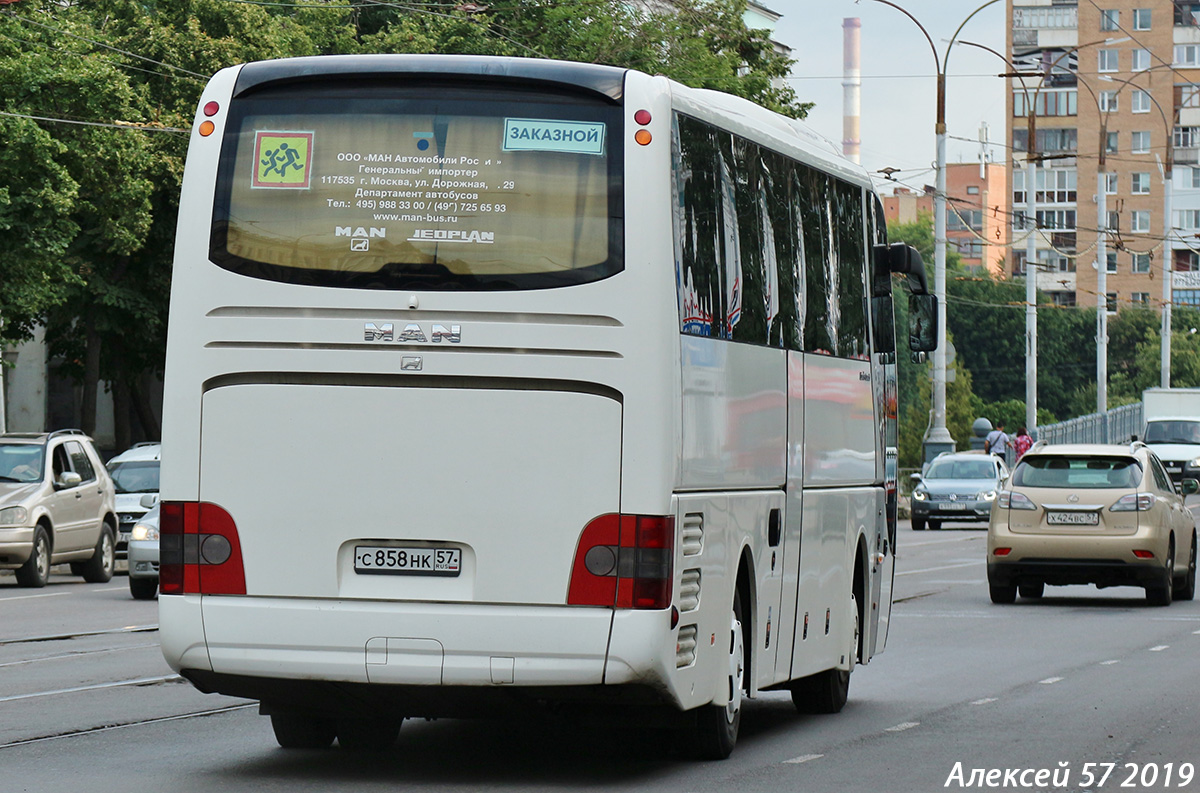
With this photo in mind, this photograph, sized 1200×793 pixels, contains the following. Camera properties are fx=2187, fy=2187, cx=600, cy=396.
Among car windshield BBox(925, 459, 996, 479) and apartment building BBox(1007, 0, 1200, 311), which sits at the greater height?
apartment building BBox(1007, 0, 1200, 311)

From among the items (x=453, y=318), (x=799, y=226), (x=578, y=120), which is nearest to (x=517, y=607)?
(x=453, y=318)

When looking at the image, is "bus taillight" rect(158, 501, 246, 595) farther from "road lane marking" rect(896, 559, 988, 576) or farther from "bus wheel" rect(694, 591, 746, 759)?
"road lane marking" rect(896, 559, 988, 576)

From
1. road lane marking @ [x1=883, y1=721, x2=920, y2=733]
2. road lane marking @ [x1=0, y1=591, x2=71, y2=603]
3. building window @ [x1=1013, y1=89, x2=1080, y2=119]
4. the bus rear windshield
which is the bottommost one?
road lane marking @ [x1=0, y1=591, x2=71, y2=603]

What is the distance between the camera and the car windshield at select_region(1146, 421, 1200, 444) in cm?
5894

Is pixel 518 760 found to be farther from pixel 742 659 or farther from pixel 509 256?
pixel 509 256

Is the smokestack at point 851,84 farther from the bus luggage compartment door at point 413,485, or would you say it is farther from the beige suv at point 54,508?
the bus luggage compartment door at point 413,485

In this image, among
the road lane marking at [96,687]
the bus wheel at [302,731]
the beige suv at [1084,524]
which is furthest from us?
the beige suv at [1084,524]

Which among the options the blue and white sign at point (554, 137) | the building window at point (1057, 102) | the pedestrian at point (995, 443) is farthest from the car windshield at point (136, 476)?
the building window at point (1057, 102)

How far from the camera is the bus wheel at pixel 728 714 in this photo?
10.1m

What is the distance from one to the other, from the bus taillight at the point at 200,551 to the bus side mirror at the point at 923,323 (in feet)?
19.9

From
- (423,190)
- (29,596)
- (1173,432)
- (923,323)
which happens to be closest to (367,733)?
(423,190)

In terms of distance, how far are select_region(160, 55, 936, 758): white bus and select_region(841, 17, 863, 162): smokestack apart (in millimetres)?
137420

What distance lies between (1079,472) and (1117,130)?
113820 millimetres

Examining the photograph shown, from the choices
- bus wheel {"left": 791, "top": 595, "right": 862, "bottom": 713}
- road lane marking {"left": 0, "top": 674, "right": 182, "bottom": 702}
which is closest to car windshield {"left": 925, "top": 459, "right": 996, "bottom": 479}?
road lane marking {"left": 0, "top": 674, "right": 182, "bottom": 702}
